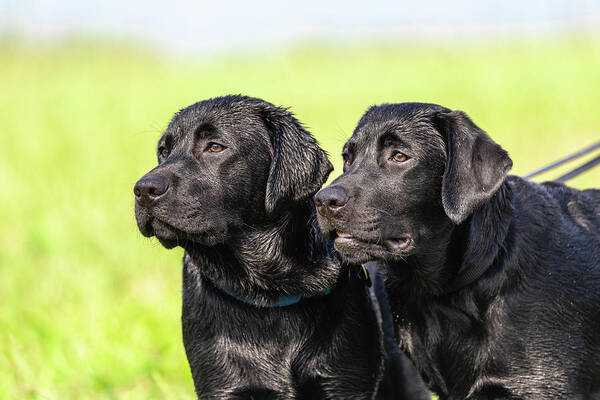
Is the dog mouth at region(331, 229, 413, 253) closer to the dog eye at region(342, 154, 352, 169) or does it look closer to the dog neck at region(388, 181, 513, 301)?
the dog neck at region(388, 181, 513, 301)

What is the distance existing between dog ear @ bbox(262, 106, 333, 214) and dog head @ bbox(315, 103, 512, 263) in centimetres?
24

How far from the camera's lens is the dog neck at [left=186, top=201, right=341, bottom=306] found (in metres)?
3.87

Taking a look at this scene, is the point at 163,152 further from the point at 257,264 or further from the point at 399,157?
the point at 399,157

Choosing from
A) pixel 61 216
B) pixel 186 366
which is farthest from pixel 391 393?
pixel 61 216

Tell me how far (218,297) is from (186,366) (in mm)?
1318

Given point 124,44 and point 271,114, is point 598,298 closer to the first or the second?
point 271,114

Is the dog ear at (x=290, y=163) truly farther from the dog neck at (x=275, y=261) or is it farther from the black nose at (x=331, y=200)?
the black nose at (x=331, y=200)

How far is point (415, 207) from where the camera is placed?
11.6 ft

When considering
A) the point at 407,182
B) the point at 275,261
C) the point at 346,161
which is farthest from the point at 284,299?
the point at 407,182

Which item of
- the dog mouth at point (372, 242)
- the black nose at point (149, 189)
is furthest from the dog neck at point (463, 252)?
the black nose at point (149, 189)

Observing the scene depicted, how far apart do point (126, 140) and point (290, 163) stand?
9346 millimetres

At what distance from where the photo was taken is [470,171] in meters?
3.47

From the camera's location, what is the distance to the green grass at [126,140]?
5.25m

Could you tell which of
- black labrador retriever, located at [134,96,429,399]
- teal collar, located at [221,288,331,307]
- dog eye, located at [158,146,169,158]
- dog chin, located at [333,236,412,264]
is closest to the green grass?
dog eye, located at [158,146,169,158]
